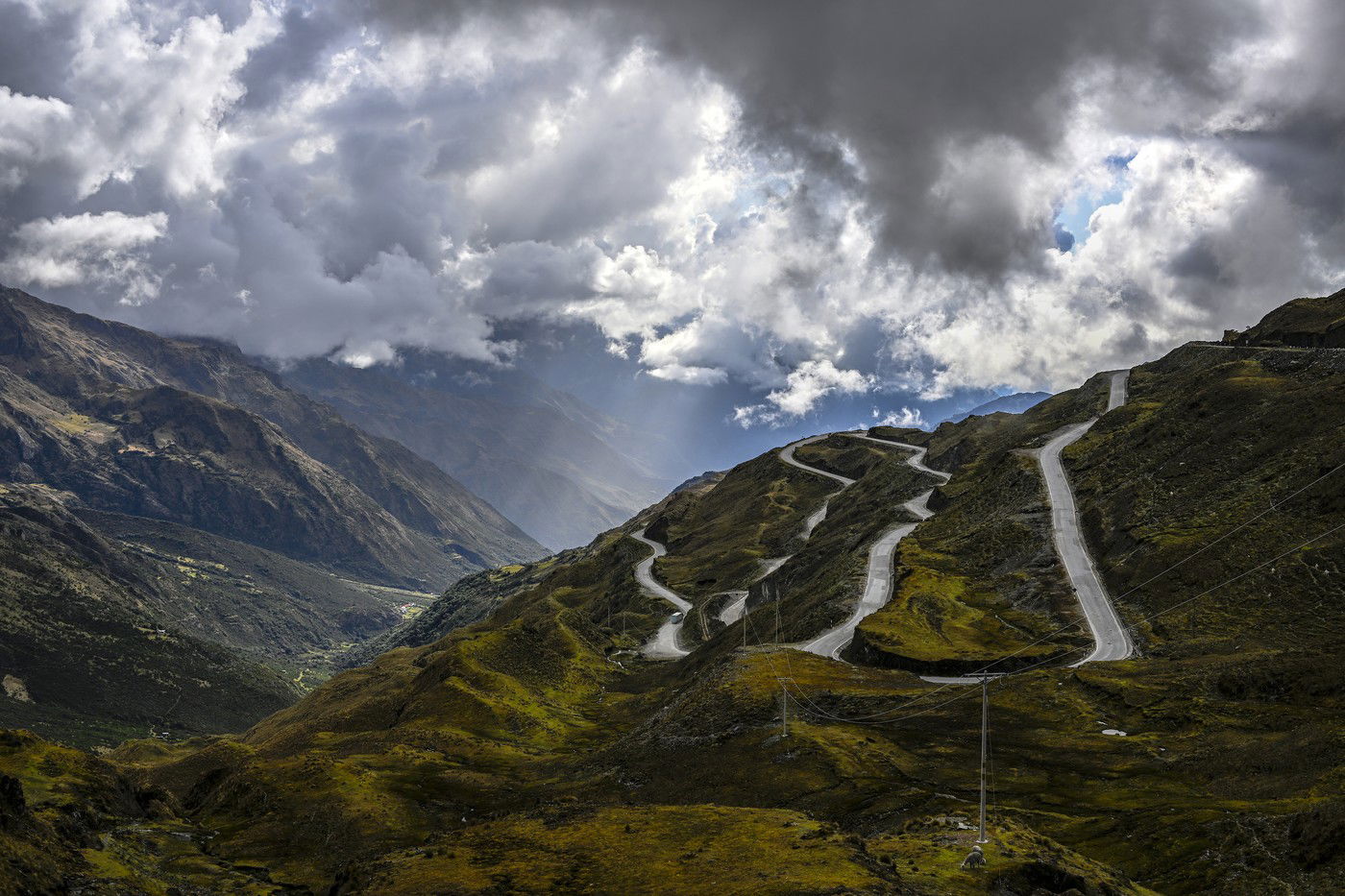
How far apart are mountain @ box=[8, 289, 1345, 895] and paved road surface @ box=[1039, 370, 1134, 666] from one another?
4.73 ft

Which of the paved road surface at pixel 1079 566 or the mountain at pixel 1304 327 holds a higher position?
the mountain at pixel 1304 327

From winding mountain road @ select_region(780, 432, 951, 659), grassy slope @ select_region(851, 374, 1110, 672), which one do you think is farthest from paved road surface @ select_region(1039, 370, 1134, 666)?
winding mountain road @ select_region(780, 432, 951, 659)

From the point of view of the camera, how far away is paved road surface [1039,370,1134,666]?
306ft

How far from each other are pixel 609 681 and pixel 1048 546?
72.0 metres

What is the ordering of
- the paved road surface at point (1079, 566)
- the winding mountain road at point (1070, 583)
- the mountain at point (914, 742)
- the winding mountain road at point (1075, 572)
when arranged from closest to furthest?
1. the mountain at point (914, 742)
2. the winding mountain road at point (1075, 572)
3. the paved road surface at point (1079, 566)
4. the winding mountain road at point (1070, 583)

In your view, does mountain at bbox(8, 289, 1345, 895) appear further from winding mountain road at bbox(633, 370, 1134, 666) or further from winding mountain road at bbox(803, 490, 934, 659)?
winding mountain road at bbox(803, 490, 934, 659)

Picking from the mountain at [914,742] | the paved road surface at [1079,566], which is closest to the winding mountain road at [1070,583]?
the paved road surface at [1079,566]

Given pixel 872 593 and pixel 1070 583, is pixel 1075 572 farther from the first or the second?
pixel 872 593

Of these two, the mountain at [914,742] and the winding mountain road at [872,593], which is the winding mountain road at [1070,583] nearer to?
the winding mountain road at [872,593]

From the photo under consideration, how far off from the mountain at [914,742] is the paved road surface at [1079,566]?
1441 millimetres

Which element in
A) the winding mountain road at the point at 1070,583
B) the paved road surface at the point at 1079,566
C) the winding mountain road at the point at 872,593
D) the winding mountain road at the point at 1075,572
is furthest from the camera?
the winding mountain road at the point at 872,593

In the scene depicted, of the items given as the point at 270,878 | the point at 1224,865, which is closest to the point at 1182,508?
the point at 1224,865

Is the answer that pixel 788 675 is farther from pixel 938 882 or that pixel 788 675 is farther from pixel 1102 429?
pixel 1102 429

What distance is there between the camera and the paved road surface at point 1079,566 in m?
93.1
